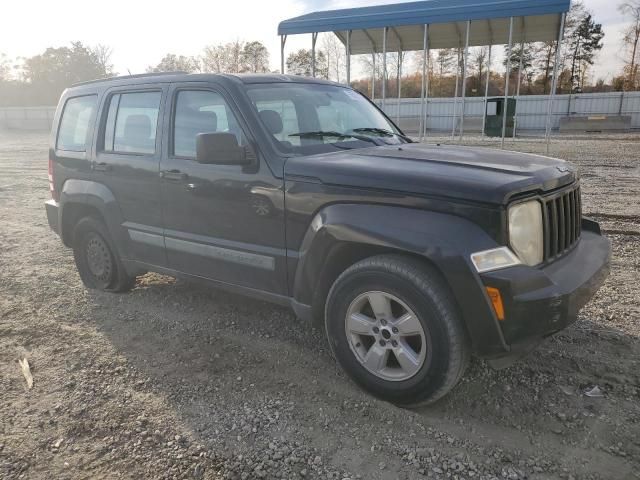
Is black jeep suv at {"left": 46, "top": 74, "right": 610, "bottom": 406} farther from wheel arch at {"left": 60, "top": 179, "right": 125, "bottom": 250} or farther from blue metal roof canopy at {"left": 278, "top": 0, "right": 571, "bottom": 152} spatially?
blue metal roof canopy at {"left": 278, "top": 0, "right": 571, "bottom": 152}

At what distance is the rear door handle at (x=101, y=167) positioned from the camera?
4.46 metres

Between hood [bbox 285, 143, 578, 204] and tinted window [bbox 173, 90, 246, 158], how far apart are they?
756 mm

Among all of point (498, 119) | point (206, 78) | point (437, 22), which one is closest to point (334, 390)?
point (206, 78)

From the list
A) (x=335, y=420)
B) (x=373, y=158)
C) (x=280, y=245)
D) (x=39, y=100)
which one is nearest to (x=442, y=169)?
(x=373, y=158)

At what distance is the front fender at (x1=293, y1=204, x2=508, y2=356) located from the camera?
256 centimetres

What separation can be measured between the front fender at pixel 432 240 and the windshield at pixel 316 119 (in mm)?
729

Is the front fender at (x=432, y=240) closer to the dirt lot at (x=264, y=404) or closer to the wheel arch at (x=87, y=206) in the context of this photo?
the dirt lot at (x=264, y=404)

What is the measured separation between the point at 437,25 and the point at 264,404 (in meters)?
16.6

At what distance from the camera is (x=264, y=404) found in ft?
10.0

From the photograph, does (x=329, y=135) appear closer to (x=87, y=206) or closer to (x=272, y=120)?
(x=272, y=120)

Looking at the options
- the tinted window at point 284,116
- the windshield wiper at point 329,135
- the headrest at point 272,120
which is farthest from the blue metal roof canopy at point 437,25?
the headrest at point 272,120

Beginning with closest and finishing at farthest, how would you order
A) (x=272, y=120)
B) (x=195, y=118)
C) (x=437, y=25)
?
(x=272, y=120) < (x=195, y=118) < (x=437, y=25)

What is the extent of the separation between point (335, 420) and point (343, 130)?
221cm

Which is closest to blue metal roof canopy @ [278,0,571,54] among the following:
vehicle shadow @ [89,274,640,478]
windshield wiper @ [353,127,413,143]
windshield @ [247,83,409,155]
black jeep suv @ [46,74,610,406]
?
black jeep suv @ [46,74,610,406]
